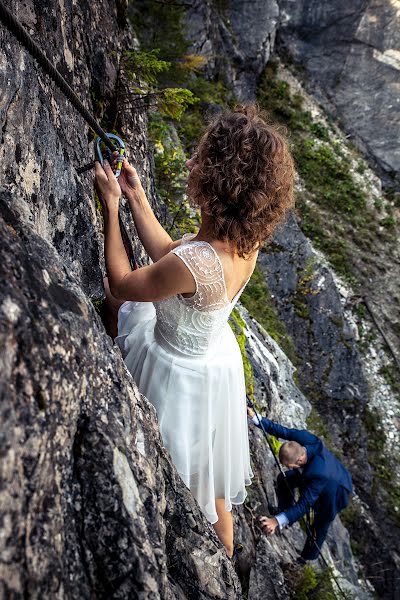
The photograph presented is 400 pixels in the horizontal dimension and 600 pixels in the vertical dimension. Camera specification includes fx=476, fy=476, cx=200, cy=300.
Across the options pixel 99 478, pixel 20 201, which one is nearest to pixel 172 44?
pixel 20 201

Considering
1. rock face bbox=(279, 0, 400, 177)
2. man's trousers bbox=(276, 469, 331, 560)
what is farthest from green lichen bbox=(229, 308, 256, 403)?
rock face bbox=(279, 0, 400, 177)

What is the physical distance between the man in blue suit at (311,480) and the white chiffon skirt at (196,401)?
74.2 inches

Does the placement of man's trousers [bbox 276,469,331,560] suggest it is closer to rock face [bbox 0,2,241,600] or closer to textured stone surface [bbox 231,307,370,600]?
textured stone surface [bbox 231,307,370,600]

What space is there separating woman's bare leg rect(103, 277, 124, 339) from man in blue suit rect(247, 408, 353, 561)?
222cm

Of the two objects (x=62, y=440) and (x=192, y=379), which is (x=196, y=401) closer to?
(x=192, y=379)

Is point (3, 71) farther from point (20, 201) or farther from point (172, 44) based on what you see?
point (172, 44)

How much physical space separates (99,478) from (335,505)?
174 inches

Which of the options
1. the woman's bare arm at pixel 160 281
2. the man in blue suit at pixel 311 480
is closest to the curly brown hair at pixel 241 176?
the woman's bare arm at pixel 160 281

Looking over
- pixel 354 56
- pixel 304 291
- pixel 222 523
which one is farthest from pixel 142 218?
pixel 354 56

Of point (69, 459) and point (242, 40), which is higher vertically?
point (242, 40)

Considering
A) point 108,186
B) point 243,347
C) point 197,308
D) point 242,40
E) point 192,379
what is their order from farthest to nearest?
point 242,40, point 243,347, point 192,379, point 108,186, point 197,308

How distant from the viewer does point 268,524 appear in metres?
4.61

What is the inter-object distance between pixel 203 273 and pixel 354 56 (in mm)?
18193

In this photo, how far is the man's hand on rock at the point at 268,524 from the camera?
4602 mm
